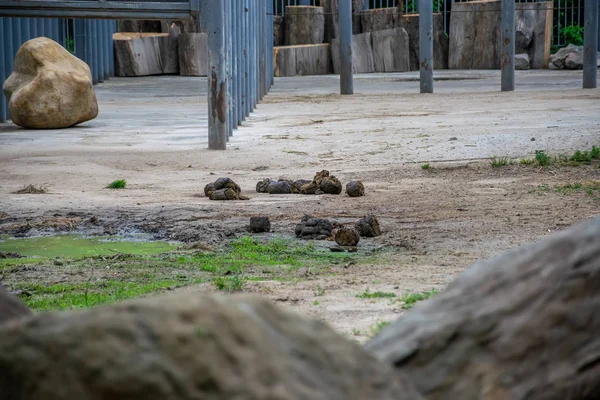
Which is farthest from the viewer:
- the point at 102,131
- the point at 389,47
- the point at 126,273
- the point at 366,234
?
the point at 389,47

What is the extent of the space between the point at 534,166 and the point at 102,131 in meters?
6.16

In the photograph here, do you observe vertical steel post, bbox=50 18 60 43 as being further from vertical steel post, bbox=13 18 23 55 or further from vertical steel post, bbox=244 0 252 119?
vertical steel post, bbox=244 0 252 119

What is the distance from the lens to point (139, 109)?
A: 55.3ft

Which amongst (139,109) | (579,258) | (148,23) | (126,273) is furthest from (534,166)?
(148,23)

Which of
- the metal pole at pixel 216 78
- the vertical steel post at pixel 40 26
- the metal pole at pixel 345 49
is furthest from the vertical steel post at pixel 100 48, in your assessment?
the metal pole at pixel 216 78

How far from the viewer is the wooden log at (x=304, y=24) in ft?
87.4

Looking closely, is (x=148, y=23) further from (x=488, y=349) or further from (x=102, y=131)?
(x=488, y=349)

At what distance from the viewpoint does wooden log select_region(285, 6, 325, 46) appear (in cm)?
2662

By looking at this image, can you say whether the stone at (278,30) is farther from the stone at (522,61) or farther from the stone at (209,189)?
the stone at (209,189)

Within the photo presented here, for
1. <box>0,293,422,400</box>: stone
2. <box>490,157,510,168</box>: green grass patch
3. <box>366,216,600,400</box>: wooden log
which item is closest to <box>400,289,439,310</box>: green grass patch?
<box>366,216,600,400</box>: wooden log

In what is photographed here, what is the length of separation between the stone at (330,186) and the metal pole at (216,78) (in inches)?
119

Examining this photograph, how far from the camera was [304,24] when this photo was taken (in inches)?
1053

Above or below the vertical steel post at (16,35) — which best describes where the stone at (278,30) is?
above

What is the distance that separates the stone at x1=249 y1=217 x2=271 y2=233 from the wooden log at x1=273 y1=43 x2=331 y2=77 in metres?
20.4
